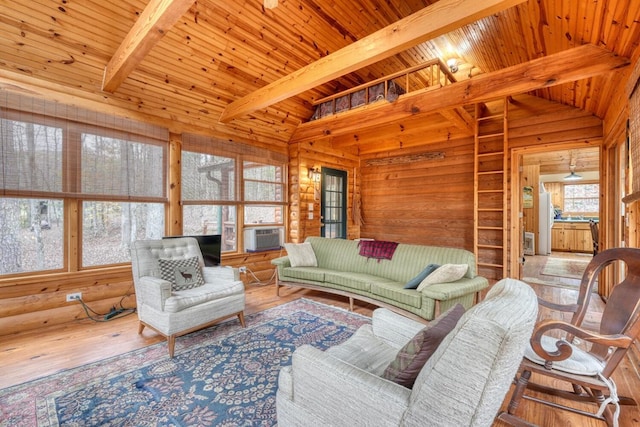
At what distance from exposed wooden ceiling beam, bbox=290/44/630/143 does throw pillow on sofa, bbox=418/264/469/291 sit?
2.10m

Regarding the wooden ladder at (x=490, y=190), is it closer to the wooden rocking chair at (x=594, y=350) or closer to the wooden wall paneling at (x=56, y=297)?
the wooden rocking chair at (x=594, y=350)

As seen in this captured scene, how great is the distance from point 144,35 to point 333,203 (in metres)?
4.71

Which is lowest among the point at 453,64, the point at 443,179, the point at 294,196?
the point at 294,196

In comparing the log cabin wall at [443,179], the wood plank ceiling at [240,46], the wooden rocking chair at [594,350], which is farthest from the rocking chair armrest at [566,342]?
the log cabin wall at [443,179]

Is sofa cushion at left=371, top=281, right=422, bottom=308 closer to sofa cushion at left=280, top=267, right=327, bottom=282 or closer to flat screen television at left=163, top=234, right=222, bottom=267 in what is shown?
sofa cushion at left=280, top=267, right=327, bottom=282

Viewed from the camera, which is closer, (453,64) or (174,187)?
(174,187)

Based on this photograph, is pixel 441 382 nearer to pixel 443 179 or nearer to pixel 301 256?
pixel 301 256

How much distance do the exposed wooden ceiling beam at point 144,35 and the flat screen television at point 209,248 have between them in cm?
197

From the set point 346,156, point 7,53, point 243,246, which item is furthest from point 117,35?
point 346,156

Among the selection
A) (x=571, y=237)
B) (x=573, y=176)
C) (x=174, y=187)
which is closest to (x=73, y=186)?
(x=174, y=187)

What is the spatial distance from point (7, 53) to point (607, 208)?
23.4 ft

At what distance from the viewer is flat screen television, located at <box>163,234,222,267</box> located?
142 inches

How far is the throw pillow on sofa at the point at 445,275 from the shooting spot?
2930 mm

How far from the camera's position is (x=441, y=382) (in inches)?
34.0
